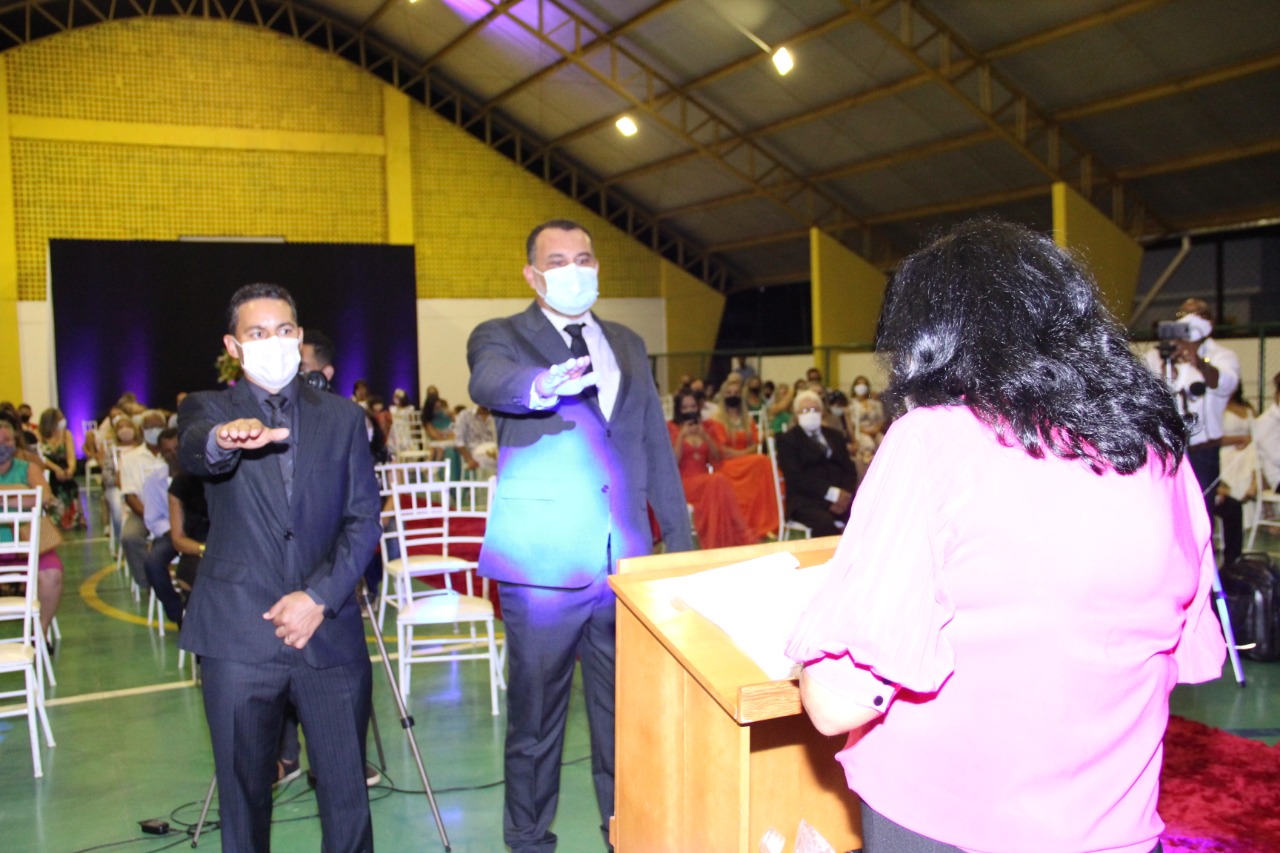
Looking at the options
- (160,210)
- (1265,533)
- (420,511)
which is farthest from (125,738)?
(160,210)

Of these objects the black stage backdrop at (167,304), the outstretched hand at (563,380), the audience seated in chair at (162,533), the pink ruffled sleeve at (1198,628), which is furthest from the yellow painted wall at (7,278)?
the pink ruffled sleeve at (1198,628)

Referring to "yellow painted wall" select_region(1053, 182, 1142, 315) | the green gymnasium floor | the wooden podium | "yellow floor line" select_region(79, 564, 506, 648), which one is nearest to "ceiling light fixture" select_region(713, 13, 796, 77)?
"yellow painted wall" select_region(1053, 182, 1142, 315)

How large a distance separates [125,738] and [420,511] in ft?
5.09

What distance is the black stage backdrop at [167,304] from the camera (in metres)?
14.6

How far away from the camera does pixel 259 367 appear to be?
7.20ft

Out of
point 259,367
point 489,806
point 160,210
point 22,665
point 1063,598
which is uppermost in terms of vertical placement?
point 160,210

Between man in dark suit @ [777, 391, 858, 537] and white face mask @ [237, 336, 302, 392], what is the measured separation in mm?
4370

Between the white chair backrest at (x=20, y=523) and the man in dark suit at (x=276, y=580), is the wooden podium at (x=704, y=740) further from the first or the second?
the white chair backrest at (x=20, y=523)

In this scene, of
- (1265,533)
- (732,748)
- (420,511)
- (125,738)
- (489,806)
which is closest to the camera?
(732,748)

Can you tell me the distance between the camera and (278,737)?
2189 mm

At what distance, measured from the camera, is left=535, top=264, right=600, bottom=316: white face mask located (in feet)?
8.26

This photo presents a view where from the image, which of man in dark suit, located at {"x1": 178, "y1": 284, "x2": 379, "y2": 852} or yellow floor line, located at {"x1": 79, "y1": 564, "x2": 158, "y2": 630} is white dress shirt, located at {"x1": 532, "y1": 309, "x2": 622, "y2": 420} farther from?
yellow floor line, located at {"x1": 79, "y1": 564, "x2": 158, "y2": 630}

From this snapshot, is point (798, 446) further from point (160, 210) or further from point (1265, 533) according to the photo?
point (160, 210)

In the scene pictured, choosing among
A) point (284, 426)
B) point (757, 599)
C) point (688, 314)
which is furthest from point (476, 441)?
point (688, 314)
